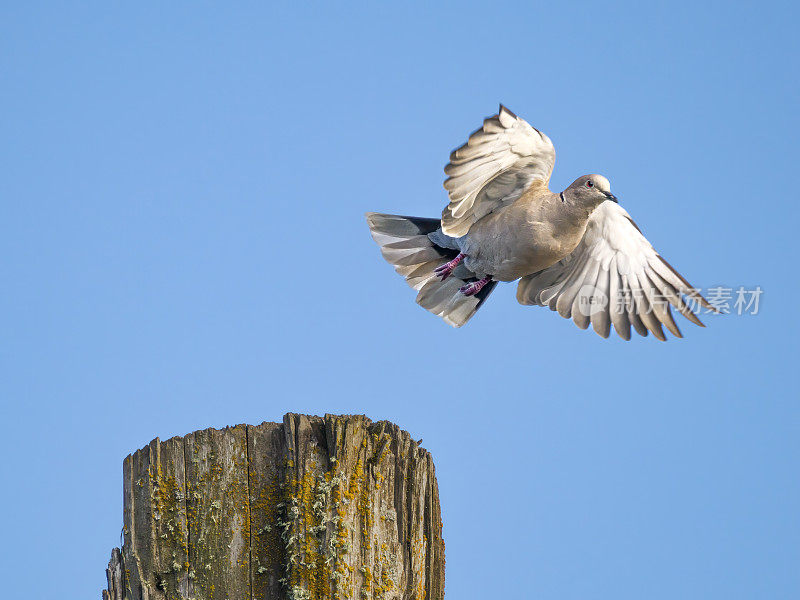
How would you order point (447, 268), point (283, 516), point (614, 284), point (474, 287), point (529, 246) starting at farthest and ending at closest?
point (474, 287)
point (447, 268)
point (614, 284)
point (529, 246)
point (283, 516)

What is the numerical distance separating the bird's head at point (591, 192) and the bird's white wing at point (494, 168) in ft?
0.84

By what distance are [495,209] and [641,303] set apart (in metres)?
1.41

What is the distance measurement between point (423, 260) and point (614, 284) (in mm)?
1627

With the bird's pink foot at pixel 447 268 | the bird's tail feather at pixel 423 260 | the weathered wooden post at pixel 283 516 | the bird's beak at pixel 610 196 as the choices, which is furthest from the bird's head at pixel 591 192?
the weathered wooden post at pixel 283 516

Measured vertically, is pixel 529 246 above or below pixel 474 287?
below

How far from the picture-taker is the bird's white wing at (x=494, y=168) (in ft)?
18.1

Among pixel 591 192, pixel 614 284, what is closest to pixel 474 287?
pixel 614 284

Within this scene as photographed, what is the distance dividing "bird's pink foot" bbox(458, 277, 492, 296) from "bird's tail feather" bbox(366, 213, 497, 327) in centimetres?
5

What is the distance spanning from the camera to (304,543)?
124 inches

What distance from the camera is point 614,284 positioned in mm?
6770

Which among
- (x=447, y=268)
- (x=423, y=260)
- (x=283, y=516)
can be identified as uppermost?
(x=423, y=260)

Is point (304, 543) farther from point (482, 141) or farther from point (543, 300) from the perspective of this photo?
point (543, 300)

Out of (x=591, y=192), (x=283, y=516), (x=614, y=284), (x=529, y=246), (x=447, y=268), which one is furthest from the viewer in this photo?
(x=447, y=268)

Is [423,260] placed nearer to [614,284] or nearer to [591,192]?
[614,284]
